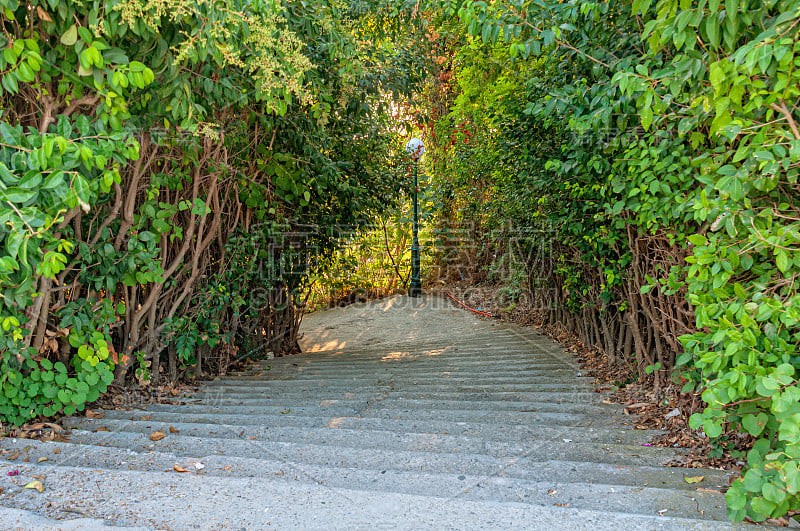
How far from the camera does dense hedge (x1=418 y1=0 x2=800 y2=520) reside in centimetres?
175

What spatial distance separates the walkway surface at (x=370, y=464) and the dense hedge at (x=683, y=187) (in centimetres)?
44

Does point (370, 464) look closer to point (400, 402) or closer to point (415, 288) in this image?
point (400, 402)

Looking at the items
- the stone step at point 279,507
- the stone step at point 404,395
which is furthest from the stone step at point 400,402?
the stone step at point 279,507

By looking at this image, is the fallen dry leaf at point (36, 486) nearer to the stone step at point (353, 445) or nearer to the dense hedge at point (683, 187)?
the stone step at point (353, 445)

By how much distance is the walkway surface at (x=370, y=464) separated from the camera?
1.76m

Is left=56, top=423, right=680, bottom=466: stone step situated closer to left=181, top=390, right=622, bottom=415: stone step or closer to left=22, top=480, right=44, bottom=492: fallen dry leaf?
left=22, top=480, right=44, bottom=492: fallen dry leaf

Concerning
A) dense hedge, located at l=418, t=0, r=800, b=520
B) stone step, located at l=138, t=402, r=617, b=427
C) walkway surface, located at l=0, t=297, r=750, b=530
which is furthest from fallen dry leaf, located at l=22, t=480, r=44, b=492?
dense hedge, located at l=418, t=0, r=800, b=520

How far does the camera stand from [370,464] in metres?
2.36

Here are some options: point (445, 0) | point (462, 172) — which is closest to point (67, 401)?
point (445, 0)

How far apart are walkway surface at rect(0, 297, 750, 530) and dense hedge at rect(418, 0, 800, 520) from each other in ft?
1.44

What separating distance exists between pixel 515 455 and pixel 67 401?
261 centimetres

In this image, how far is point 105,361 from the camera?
3.61 metres

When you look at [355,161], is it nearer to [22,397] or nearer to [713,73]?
[22,397]

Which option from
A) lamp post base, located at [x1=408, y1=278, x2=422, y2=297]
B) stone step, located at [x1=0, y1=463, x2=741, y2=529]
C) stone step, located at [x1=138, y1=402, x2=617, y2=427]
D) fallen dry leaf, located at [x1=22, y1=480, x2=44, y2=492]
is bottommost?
stone step, located at [x1=138, y1=402, x2=617, y2=427]
